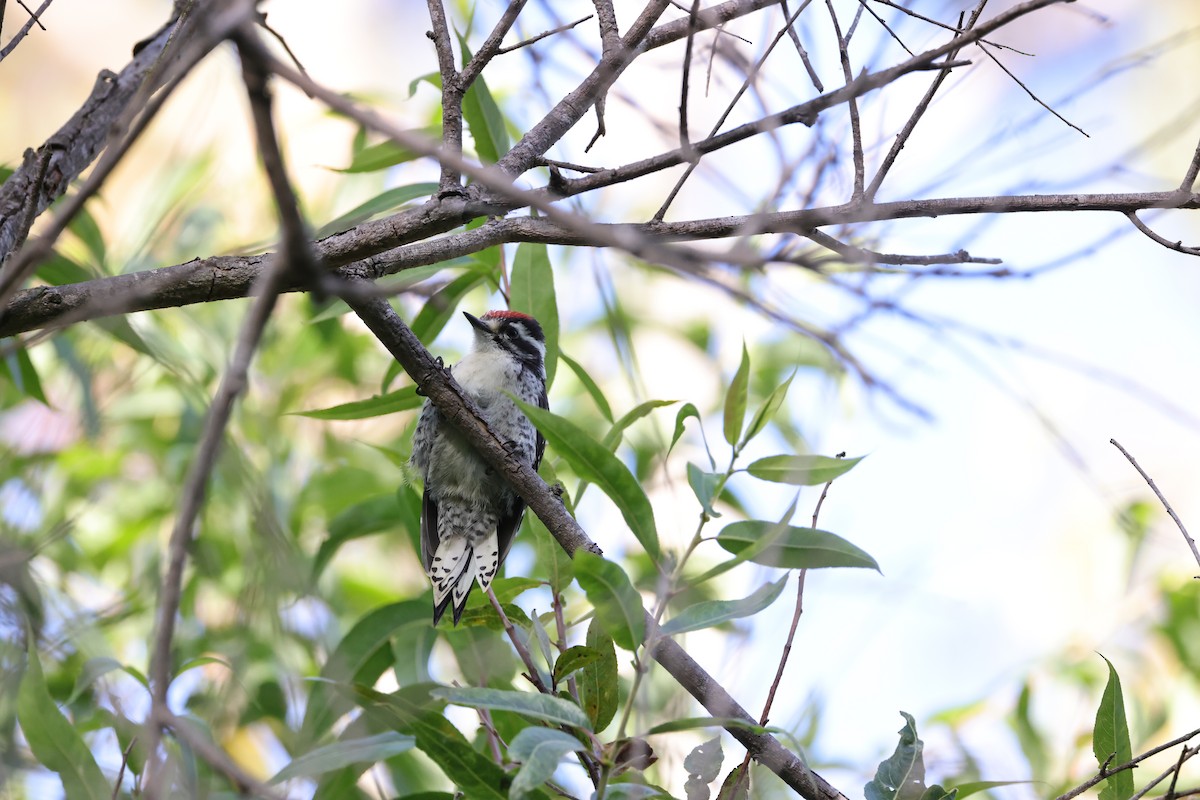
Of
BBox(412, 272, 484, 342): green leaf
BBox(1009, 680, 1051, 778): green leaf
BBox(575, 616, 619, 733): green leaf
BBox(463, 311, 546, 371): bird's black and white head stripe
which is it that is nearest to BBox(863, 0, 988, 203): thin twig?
BBox(575, 616, 619, 733): green leaf

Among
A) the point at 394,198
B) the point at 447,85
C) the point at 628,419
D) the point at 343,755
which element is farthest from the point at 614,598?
the point at 394,198

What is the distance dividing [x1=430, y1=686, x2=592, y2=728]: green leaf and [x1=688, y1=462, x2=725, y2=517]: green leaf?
1.61 feet

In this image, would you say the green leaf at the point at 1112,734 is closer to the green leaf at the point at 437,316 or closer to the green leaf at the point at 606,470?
the green leaf at the point at 606,470

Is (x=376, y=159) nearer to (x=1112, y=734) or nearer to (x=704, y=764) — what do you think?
(x=704, y=764)

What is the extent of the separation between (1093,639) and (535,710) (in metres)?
4.43

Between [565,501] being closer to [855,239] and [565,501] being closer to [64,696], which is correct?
[855,239]

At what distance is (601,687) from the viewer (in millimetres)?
2293

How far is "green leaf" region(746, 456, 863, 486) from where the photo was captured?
7.48 feet

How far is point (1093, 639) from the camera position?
5500 millimetres

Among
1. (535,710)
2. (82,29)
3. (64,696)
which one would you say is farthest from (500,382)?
(82,29)

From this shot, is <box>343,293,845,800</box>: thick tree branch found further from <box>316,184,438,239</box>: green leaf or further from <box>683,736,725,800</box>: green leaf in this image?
<box>316,184,438,239</box>: green leaf

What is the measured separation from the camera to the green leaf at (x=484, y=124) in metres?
3.38

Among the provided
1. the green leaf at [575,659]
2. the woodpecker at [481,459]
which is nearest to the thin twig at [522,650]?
the green leaf at [575,659]

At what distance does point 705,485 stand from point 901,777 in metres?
0.82
